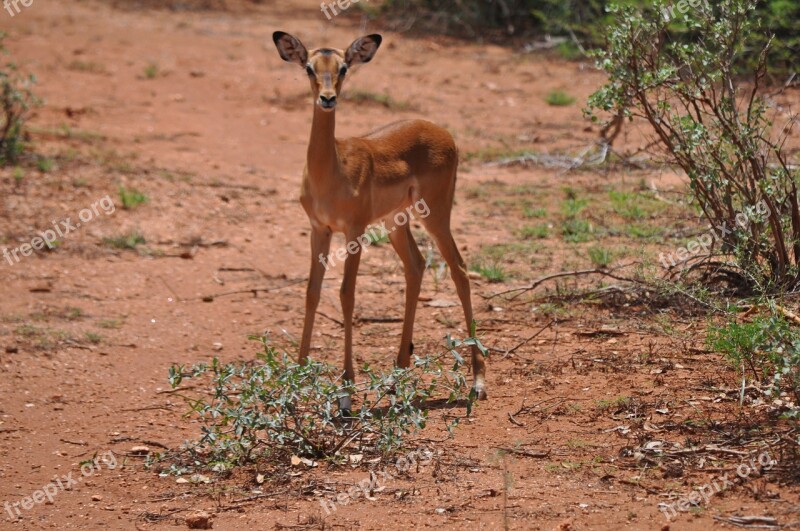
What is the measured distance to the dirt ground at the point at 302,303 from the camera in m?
5.77

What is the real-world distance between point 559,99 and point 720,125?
782 centimetres

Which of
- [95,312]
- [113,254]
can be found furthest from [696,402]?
[113,254]

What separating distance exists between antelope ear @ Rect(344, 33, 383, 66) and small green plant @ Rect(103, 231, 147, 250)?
3686 millimetres

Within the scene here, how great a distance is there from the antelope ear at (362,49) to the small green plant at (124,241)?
3.69 m

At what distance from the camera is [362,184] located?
284 inches

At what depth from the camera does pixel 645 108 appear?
7.71 metres

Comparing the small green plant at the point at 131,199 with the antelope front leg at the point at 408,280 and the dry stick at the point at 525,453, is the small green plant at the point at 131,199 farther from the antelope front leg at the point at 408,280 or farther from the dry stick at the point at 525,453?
the dry stick at the point at 525,453

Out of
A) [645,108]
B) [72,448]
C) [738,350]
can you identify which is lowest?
[72,448]

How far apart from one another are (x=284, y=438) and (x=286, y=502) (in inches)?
21.1

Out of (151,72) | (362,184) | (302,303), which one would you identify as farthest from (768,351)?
(151,72)

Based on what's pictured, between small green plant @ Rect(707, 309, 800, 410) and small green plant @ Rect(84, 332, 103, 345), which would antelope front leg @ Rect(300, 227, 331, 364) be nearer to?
small green plant @ Rect(84, 332, 103, 345)

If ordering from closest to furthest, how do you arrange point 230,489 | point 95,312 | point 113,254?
1. point 230,489
2. point 95,312
3. point 113,254

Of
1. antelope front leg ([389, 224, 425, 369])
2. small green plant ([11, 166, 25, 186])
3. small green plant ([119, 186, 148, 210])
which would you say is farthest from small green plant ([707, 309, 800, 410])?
small green plant ([11, 166, 25, 186])

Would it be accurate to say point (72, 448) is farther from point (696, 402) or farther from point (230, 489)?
point (696, 402)
